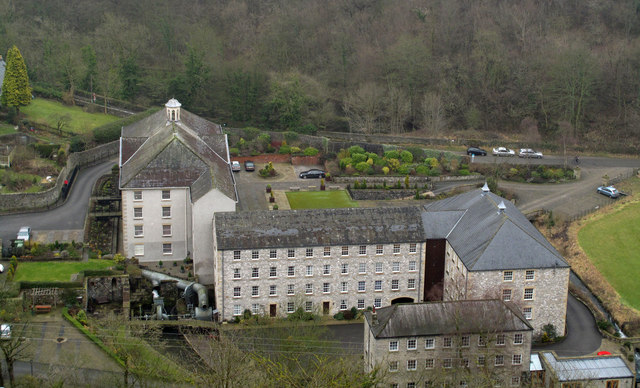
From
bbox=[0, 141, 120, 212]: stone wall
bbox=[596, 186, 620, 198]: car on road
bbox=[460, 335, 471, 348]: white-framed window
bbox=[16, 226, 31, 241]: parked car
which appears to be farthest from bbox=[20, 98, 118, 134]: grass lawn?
bbox=[460, 335, 471, 348]: white-framed window

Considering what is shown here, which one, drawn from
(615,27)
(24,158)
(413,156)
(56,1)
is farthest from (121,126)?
(615,27)

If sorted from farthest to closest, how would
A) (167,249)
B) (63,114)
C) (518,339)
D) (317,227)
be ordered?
1. (63,114)
2. (167,249)
3. (317,227)
4. (518,339)

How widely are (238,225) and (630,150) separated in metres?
58.6

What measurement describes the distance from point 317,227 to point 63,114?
5165cm

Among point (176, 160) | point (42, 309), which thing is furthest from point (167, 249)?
point (42, 309)

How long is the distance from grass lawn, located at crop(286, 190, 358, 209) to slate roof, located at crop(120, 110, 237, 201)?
32.2 ft

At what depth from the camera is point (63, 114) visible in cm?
10812

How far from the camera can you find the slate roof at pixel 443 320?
58.2 m

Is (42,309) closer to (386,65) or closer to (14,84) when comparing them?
(14,84)

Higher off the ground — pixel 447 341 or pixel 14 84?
pixel 14 84

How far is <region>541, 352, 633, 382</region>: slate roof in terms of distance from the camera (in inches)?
2322

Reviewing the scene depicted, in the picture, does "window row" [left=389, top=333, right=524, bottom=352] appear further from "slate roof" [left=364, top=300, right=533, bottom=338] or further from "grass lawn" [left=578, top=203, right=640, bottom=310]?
"grass lawn" [left=578, top=203, right=640, bottom=310]

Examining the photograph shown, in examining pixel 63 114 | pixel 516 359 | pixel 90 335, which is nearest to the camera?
pixel 516 359

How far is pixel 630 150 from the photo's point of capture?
106 meters
